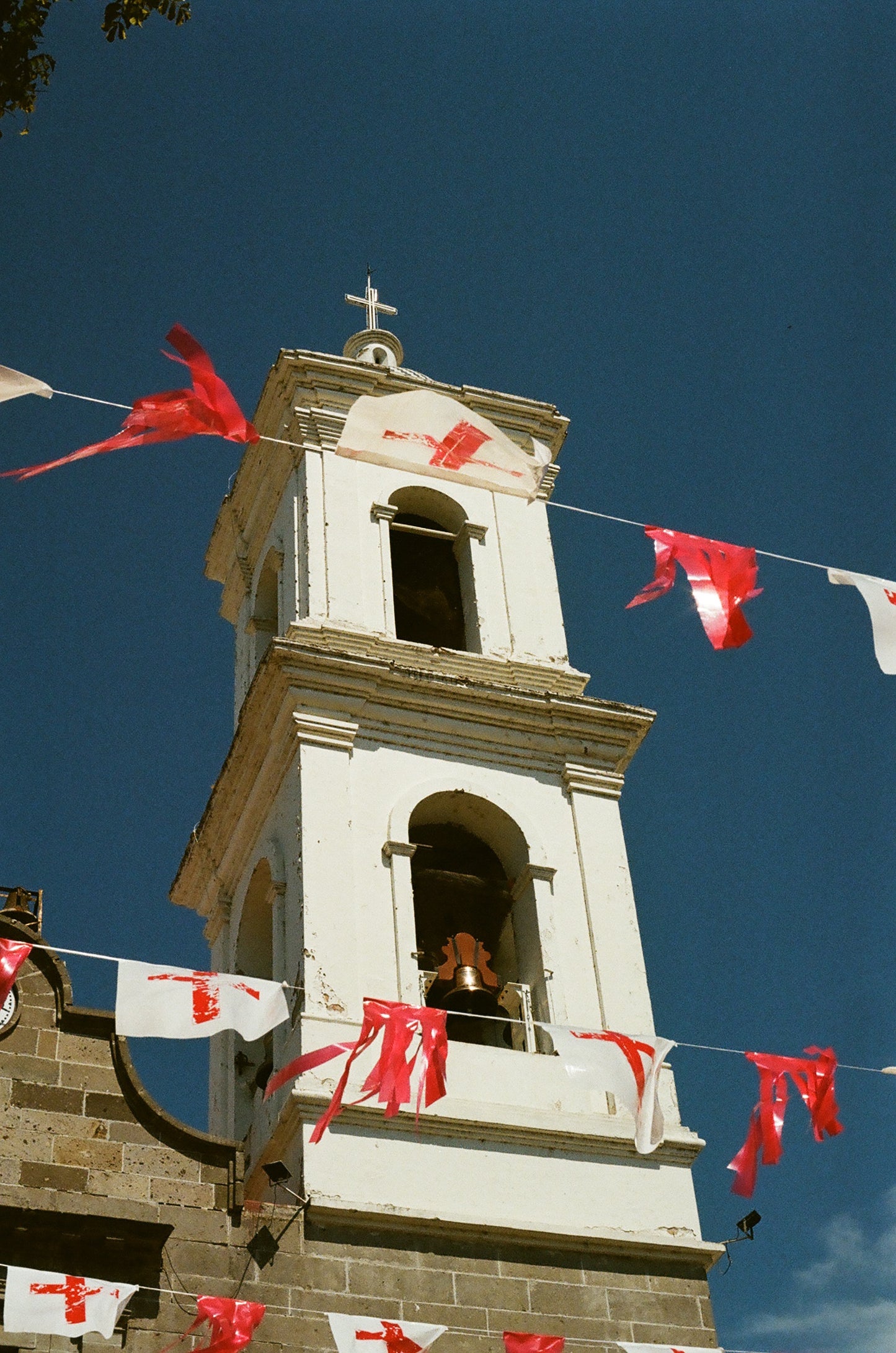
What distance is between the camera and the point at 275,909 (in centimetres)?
1544

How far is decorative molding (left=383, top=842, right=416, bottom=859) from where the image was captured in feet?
50.8

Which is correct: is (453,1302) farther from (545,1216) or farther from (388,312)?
(388,312)

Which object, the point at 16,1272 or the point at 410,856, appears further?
the point at 410,856

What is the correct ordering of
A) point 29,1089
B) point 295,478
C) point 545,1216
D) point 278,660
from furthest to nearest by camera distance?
point 295,478 < point 278,660 < point 545,1216 < point 29,1089

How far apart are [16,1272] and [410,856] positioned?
544cm

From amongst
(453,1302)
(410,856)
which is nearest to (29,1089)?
(453,1302)

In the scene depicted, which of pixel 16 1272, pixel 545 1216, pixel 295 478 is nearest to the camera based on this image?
pixel 16 1272

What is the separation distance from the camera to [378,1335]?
11.7 metres

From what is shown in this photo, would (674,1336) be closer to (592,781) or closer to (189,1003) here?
(189,1003)

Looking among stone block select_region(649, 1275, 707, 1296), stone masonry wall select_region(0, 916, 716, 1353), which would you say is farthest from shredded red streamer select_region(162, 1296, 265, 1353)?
stone block select_region(649, 1275, 707, 1296)

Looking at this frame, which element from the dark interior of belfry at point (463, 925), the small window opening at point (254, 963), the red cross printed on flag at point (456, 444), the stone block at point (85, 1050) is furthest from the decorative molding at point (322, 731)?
the stone block at point (85, 1050)

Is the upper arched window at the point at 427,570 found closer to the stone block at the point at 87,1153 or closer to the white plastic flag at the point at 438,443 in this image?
the white plastic flag at the point at 438,443

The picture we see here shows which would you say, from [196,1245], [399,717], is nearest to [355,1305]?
[196,1245]

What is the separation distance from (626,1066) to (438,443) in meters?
4.41
